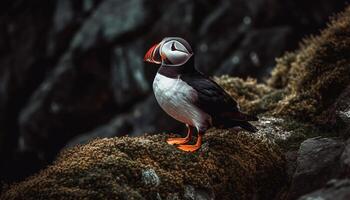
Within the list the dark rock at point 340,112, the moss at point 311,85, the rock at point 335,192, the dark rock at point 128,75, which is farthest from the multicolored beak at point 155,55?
the dark rock at point 128,75

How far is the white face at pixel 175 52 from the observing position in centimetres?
554

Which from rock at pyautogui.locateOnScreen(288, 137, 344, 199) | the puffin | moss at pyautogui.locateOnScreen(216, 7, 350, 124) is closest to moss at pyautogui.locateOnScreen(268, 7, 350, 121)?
moss at pyautogui.locateOnScreen(216, 7, 350, 124)

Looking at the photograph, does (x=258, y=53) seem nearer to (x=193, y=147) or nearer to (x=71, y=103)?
(x=71, y=103)

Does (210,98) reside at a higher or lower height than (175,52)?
lower

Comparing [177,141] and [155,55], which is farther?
[155,55]

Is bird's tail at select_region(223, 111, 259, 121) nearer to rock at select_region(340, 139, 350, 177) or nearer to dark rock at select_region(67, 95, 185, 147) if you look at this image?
rock at select_region(340, 139, 350, 177)

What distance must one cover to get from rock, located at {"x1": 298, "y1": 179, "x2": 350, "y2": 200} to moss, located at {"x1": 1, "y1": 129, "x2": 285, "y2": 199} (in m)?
1.11

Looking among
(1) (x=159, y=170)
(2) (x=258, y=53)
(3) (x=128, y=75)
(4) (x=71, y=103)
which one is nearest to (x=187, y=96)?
(1) (x=159, y=170)

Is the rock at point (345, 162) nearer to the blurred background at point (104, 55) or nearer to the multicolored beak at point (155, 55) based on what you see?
the multicolored beak at point (155, 55)

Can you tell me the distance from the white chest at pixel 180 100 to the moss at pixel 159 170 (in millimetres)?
311

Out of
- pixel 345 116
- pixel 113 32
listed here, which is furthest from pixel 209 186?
pixel 113 32

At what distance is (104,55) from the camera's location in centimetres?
1998

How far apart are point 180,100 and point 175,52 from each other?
0.57 metres

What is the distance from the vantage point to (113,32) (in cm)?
1953
